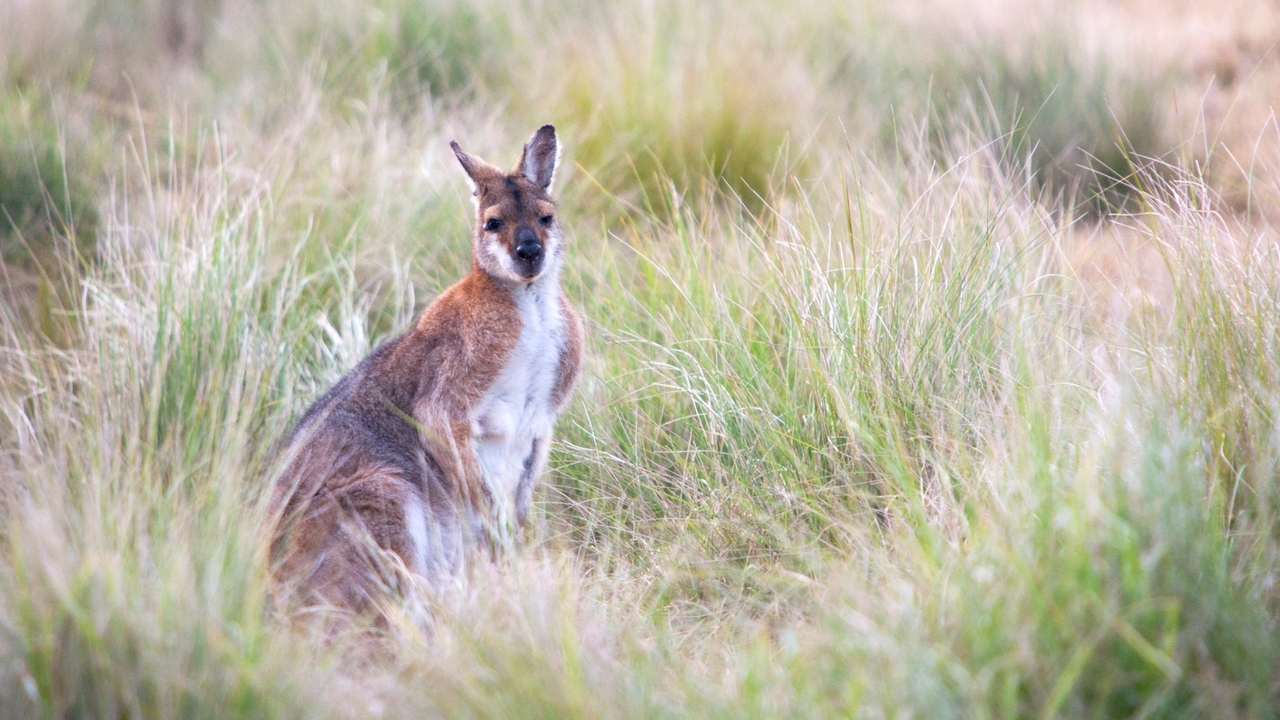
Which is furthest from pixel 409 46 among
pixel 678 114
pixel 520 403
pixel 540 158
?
pixel 520 403

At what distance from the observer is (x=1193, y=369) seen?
3090 mm

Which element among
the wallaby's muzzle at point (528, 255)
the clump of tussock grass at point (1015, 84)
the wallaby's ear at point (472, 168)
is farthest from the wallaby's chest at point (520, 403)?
the clump of tussock grass at point (1015, 84)


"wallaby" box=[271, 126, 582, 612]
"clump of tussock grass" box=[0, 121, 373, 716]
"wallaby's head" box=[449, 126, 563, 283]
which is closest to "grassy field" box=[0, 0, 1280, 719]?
"clump of tussock grass" box=[0, 121, 373, 716]

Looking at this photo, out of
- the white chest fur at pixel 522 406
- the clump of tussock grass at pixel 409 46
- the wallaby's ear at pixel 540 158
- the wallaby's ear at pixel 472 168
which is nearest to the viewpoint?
the white chest fur at pixel 522 406

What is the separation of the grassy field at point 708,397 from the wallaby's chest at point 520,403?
30 centimetres

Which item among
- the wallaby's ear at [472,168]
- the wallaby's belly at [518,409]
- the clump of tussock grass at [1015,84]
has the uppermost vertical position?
the wallaby's ear at [472,168]

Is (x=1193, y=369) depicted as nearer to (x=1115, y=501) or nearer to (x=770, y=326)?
(x=1115, y=501)

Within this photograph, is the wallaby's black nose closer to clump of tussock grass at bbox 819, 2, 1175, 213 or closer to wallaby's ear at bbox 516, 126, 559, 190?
wallaby's ear at bbox 516, 126, 559, 190

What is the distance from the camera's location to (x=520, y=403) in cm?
388

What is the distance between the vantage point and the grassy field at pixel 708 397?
2404 mm

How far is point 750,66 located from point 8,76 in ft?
15.2

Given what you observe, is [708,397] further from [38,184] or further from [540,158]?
[38,184]

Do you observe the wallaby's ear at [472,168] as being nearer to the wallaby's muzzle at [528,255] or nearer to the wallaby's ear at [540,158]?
the wallaby's ear at [540,158]

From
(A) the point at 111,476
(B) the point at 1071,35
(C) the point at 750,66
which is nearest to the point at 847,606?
(A) the point at 111,476
